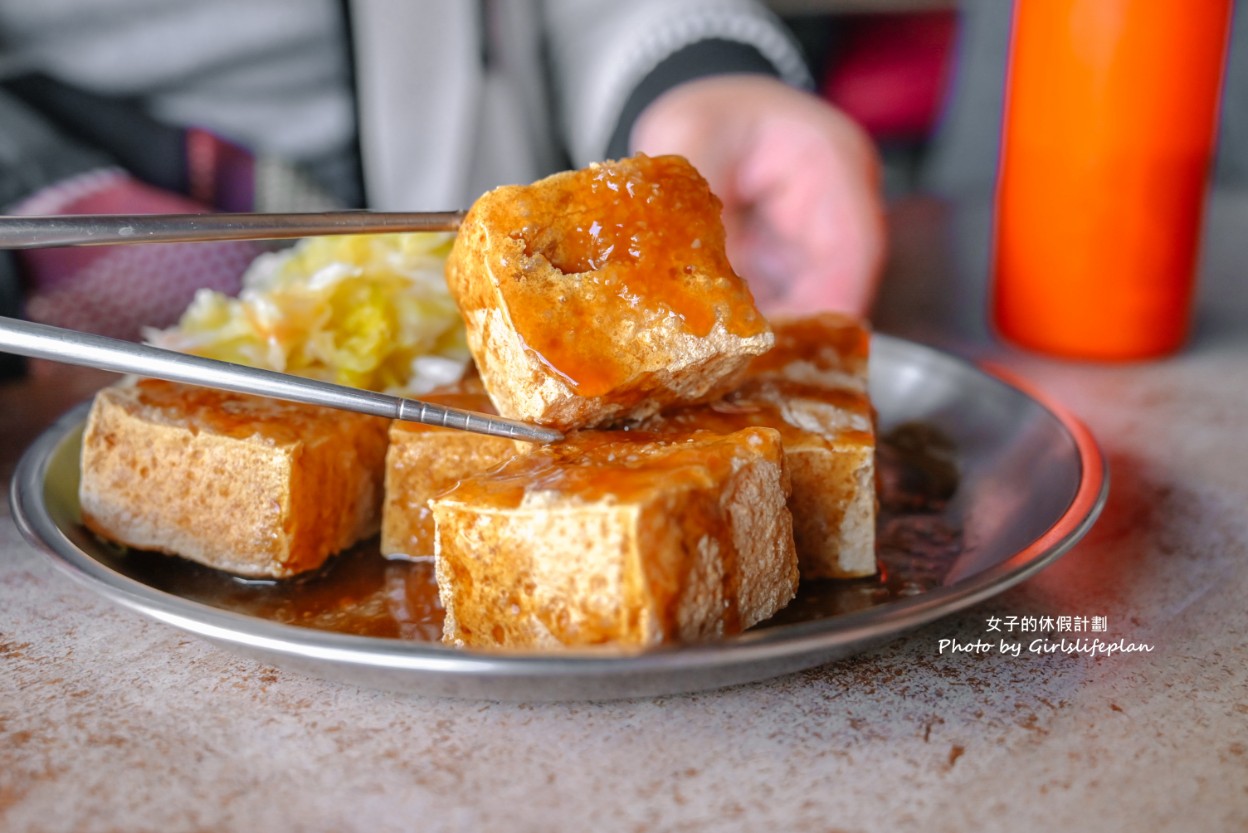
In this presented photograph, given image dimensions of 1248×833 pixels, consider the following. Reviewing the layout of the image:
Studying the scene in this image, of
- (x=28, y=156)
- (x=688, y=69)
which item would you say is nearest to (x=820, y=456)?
(x=688, y=69)

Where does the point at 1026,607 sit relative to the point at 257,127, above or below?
below

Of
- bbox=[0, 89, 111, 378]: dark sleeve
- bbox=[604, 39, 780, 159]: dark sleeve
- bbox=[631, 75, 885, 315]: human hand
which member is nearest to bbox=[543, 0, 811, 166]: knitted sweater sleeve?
bbox=[604, 39, 780, 159]: dark sleeve

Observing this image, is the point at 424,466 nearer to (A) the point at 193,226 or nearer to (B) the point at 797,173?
(A) the point at 193,226

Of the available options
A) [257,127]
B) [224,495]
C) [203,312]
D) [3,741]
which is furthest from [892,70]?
[3,741]

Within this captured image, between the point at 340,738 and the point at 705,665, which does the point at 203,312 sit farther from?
the point at 705,665

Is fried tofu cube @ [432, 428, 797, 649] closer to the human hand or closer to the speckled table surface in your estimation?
the speckled table surface

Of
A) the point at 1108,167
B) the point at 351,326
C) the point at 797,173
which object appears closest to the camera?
the point at 351,326
